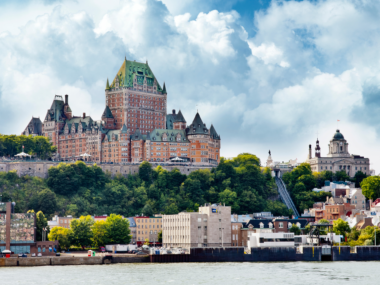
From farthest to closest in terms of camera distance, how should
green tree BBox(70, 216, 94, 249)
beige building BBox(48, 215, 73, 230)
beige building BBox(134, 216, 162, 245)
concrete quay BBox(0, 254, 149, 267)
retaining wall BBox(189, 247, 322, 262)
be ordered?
beige building BBox(134, 216, 162, 245)
beige building BBox(48, 215, 73, 230)
green tree BBox(70, 216, 94, 249)
retaining wall BBox(189, 247, 322, 262)
concrete quay BBox(0, 254, 149, 267)

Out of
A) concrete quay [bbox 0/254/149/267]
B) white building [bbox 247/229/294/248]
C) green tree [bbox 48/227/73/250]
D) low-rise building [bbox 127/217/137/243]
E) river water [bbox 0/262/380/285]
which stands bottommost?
river water [bbox 0/262/380/285]

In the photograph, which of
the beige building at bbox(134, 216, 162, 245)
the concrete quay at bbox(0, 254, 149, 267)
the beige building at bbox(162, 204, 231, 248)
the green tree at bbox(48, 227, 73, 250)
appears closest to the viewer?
the concrete quay at bbox(0, 254, 149, 267)

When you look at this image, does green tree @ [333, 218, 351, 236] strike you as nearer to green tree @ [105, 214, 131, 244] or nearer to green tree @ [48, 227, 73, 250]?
green tree @ [105, 214, 131, 244]

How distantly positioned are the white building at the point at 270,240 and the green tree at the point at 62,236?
119 feet

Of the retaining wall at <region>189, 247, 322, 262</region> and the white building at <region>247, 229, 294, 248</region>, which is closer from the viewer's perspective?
the retaining wall at <region>189, 247, 322, 262</region>

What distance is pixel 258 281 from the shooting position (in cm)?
11575

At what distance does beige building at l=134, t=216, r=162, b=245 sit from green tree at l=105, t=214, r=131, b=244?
14896 millimetres

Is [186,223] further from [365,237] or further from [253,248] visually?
[365,237]

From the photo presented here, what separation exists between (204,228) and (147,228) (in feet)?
99.3

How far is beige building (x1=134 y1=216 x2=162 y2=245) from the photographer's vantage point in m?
192

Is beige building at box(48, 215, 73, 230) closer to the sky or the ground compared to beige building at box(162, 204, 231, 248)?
closer to the sky

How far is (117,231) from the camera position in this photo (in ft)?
571

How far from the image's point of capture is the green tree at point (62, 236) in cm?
16825

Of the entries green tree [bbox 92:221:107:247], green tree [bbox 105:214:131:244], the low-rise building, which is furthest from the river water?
the low-rise building
